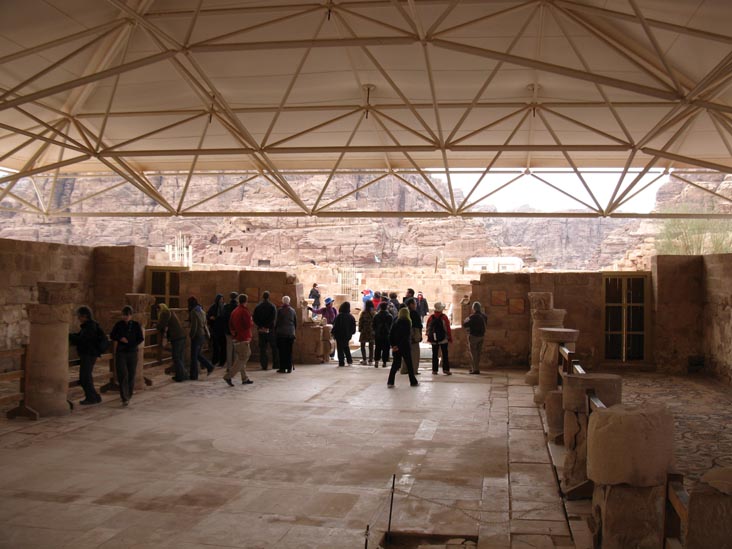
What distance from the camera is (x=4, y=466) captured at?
648cm

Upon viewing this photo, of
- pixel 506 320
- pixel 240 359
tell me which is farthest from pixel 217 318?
pixel 506 320

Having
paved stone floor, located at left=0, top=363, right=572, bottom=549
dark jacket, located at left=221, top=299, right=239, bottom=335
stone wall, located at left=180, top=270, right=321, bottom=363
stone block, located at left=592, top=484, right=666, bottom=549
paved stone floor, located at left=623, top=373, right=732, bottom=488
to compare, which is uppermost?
stone wall, located at left=180, top=270, right=321, bottom=363

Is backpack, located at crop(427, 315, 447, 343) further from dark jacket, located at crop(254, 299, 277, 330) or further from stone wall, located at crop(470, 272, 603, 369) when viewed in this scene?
dark jacket, located at crop(254, 299, 277, 330)

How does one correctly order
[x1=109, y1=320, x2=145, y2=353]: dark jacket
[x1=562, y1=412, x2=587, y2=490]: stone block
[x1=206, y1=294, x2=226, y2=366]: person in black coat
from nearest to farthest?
[x1=562, y1=412, x2=587, y2=490]: stone block
[x1=109, y1=320, x2=145, y2=353]: dark jacket
[x1=206, y1=294, x2=226, y2=366]: person in black coat

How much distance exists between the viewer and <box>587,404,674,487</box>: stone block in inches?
142

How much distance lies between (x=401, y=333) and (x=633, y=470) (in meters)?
7.48

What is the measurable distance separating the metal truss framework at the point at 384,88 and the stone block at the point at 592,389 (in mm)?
3634

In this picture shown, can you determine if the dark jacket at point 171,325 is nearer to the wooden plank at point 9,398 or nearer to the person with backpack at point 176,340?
the person with backpack at point 176,340

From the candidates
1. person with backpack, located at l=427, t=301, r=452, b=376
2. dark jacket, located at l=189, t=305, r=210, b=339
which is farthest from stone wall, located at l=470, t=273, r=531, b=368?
dark jacket, located at l=189, t=305, r=210, b=339

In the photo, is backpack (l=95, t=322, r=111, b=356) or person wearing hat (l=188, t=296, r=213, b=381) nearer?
backpack (l=95, t=322, r=111, b=356)

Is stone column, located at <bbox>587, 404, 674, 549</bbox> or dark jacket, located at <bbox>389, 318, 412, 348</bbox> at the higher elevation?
dark jacket, located at <bbox>389, 318, 412, 348</bbox>

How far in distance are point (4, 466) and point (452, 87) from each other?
8.35m

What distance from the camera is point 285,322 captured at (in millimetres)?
12734

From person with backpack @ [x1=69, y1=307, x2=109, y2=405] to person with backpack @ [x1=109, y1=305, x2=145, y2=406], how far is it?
0.21m
